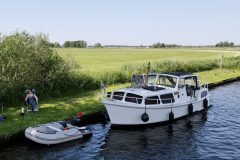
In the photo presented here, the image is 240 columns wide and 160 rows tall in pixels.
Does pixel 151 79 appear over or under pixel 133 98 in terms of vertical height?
over

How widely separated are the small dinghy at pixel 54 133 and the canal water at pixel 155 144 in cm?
39

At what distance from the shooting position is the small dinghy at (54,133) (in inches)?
844

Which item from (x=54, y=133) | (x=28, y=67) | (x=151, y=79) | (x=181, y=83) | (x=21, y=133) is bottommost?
(x=21, y=133)

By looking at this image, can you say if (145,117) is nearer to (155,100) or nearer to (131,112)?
(131,112)

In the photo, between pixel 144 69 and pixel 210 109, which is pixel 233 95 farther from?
pixel 144 69

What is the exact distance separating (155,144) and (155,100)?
497 centimetres

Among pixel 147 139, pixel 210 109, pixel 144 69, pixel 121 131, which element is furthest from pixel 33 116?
pixel 144 69

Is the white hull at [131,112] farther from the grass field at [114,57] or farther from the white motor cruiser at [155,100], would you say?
the grass field at [114,57]

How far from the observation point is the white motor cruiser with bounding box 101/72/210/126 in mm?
25797

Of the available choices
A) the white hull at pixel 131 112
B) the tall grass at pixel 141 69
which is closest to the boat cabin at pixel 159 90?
the white hull at pixel 131 112

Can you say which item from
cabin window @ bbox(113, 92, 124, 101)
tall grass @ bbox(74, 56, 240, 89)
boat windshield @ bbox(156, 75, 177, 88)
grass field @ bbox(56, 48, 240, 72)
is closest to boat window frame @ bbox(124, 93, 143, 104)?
cabin window @ bbox(113, 92, 124, 101)

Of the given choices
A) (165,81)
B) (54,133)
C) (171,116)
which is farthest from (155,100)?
(54,133)

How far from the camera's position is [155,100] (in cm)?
2681

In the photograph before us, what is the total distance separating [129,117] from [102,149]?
497 cm
